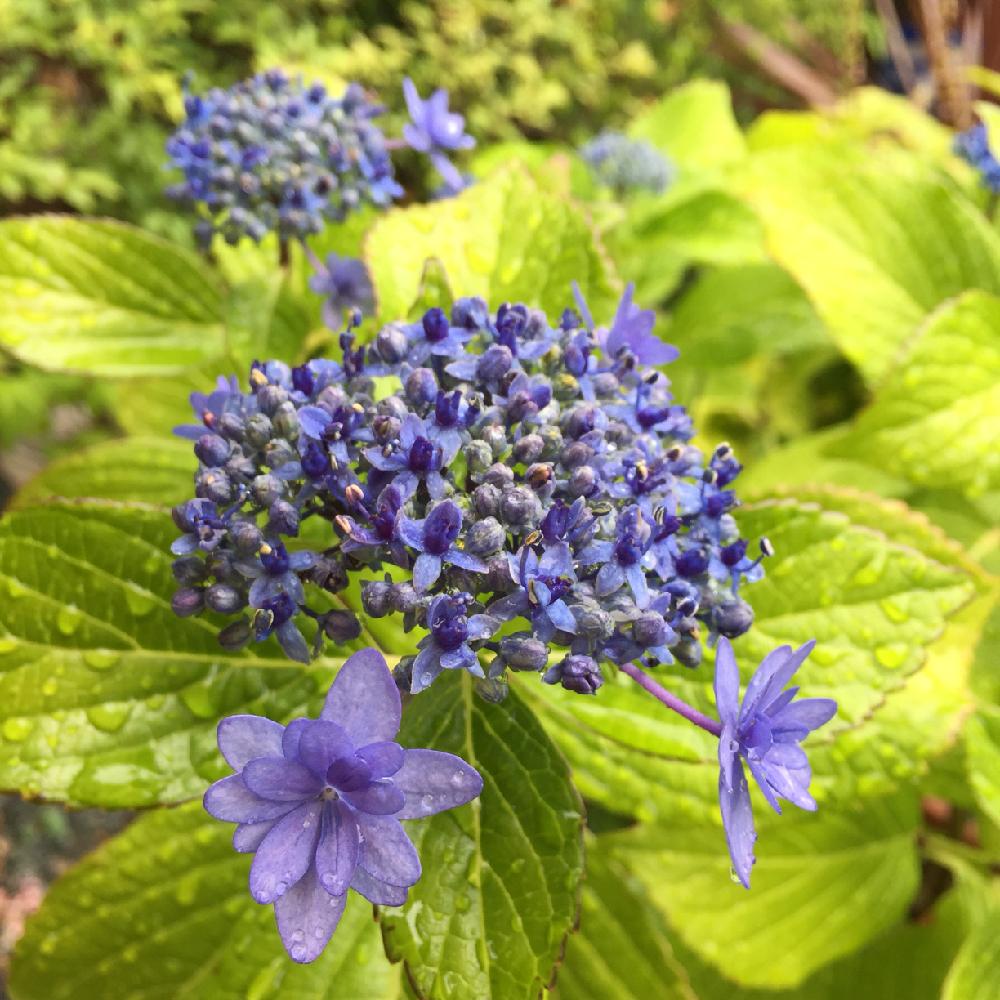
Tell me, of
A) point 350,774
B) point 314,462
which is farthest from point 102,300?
point 350,774

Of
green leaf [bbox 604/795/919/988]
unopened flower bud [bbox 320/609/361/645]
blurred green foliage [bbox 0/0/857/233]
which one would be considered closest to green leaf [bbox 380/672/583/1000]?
unopened flower bud [bbox 320/609/361/645]

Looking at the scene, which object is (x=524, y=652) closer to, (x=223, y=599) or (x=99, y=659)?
(x=223, y=599)

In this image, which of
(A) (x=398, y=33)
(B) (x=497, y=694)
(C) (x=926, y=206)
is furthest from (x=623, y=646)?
(A) (x=398, y=33)

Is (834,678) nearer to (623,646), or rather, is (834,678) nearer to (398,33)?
(623,646)

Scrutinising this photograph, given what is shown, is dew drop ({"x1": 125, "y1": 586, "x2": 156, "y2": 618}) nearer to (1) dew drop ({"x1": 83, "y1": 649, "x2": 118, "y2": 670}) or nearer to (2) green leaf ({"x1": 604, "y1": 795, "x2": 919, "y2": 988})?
(1) dew drop ({"x1": 83, "y1": 649, "x2": 118, "y2": 670})

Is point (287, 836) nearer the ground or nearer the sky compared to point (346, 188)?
nearer the ground
